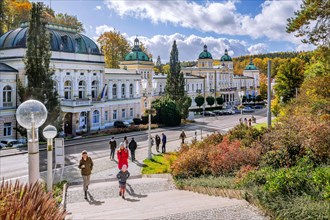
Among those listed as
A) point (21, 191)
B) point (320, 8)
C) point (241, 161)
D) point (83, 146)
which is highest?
point (320, 8)

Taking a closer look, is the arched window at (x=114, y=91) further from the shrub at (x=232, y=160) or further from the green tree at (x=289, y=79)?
the shrub at (x=232, y=160)

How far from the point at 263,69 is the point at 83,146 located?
118 m

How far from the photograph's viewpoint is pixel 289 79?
4422 centimetres

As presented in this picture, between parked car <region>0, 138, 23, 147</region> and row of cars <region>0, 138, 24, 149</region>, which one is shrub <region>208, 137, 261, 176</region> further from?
parked car <region>0, 138, 23, 147</region>

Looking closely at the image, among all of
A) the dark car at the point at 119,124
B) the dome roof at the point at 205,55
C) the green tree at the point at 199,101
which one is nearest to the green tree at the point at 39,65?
the dark car at the point at 119,124

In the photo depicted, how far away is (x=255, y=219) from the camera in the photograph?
27.7 ft

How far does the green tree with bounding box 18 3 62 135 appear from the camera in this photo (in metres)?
30.7

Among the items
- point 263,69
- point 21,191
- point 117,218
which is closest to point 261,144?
point 117,218

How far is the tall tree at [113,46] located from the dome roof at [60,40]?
16.3 meters

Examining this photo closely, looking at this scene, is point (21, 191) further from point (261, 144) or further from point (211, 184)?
point (261, 144)

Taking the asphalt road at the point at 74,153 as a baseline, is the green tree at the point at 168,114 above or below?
above

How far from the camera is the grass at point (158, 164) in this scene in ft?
64.0

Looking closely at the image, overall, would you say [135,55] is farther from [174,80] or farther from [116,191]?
[116,191]

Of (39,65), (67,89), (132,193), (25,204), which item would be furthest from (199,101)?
(25,204)
